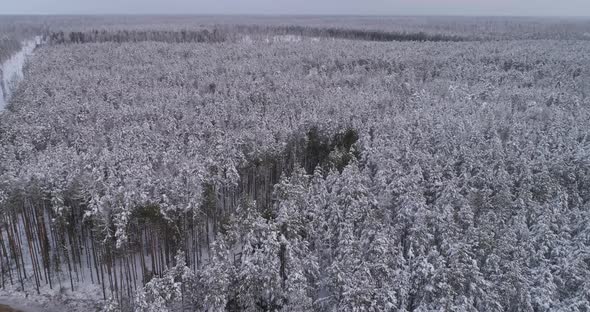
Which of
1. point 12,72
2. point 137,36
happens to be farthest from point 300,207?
point 137,36

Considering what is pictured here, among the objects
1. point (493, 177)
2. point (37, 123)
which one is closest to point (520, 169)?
point (493, 177)

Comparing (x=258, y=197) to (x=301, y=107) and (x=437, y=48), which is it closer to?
(x=301, y=107)

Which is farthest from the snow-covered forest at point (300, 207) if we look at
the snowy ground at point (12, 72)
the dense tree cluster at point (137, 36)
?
the dense tree cluster at point (137, 36)

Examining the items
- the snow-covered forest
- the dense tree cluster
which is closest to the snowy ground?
the dense tree cluster

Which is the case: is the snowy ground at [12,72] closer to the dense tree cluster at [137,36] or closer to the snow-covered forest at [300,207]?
the dense tree cluster at [137,36]

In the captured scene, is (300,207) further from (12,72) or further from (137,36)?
(137,36)
